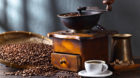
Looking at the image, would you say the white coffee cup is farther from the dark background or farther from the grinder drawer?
the dark background

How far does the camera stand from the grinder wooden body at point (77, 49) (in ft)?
4.82

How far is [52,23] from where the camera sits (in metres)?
2.33

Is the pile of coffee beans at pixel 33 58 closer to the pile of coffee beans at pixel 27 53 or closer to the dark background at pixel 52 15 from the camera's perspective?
the pile of coffee beans at pixel 27 53

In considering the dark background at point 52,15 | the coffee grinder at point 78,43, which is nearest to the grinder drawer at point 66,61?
the coffee grinder at point 78,43

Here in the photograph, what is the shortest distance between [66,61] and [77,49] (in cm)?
11

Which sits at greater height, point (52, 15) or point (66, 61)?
point (52, 15)

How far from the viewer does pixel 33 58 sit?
1692mm

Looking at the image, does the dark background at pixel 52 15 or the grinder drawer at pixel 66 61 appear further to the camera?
the dark background at pixel 52 15

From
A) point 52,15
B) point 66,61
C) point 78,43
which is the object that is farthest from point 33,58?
point 52,15

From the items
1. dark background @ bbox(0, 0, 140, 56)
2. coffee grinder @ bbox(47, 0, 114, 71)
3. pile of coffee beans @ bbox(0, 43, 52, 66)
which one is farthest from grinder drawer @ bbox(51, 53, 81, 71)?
dark background @ bbox(0, 0, 140, 56)

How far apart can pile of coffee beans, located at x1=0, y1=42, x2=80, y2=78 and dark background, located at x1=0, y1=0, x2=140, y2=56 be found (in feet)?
1.42

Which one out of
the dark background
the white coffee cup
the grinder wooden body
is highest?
the dark background

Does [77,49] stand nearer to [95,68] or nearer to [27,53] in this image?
[95,68]

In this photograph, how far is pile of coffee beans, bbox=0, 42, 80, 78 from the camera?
1508 millimetres
